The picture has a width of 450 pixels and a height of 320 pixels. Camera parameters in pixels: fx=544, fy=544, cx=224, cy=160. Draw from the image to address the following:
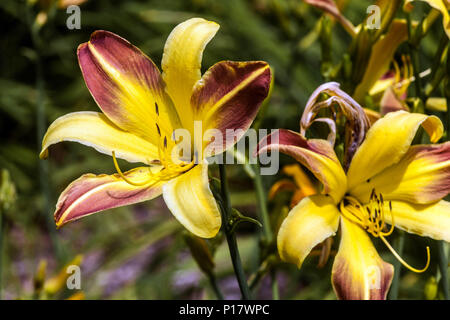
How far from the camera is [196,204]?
0.56 m

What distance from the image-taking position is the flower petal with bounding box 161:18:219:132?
2.08 ft

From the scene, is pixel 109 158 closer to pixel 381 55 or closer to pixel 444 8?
pixel 381 55

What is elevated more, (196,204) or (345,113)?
(345,113)

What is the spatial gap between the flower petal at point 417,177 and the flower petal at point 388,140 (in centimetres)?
2

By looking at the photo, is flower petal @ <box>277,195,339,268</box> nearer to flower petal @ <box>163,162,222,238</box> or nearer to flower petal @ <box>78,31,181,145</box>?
flower petal @ <box>163,162,222,238</box>

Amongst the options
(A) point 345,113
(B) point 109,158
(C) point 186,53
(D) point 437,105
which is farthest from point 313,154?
(B) point 109,158

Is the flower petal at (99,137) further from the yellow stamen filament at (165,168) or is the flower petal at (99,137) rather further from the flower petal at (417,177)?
the flower petal at (417,177)

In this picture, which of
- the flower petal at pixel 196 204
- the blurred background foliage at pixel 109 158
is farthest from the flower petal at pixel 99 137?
the blurred background foliage at pixel 109 158

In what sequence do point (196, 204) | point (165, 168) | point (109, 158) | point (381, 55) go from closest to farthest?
1. point (196, 204)
2. point (165, 168)
3. point (381, 55)
4. point (109, 158)

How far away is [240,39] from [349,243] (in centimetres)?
181

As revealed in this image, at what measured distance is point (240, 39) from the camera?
2338mm

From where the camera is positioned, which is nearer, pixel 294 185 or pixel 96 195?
pixel 96 195

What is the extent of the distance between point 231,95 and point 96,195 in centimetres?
19

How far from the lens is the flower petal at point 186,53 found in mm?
635
